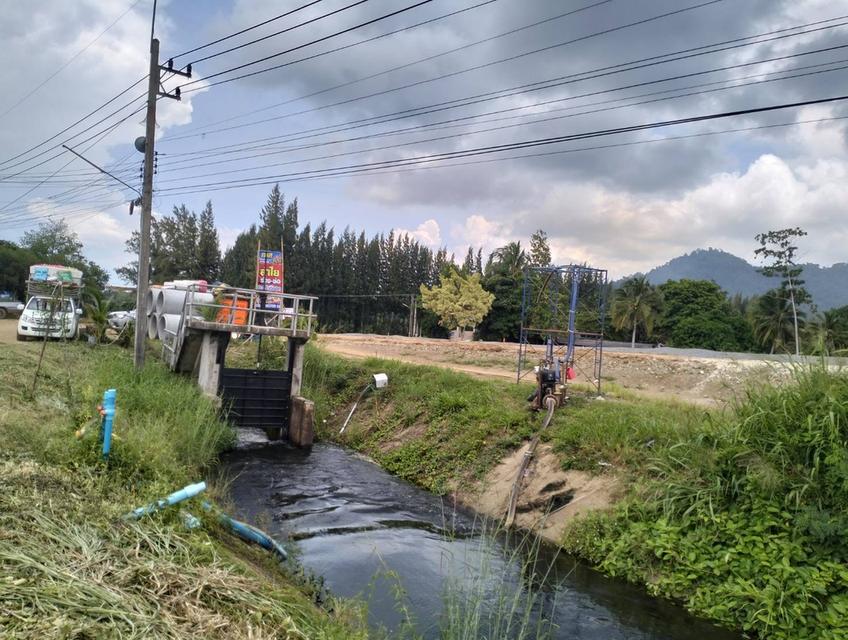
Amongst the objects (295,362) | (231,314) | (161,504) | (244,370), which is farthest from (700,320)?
(161,504)

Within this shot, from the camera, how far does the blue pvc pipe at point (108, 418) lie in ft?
22.0

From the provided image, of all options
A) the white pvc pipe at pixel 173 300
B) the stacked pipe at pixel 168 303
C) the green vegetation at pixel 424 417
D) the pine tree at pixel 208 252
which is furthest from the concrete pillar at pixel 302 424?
the pine tree at pixel 208 252

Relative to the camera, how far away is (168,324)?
2225 centimetres

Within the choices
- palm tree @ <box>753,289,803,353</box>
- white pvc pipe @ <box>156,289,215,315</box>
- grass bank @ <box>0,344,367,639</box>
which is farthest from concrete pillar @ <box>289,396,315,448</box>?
palm tree @ <box>753,289,803,353</box>

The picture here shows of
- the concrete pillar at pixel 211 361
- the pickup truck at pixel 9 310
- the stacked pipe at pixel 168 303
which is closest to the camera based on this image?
the concrete pillar at pixel 211 361

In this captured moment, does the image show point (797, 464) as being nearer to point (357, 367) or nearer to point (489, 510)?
point (489, 510)

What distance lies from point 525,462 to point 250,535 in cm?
613

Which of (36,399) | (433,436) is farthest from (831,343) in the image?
(36,399)

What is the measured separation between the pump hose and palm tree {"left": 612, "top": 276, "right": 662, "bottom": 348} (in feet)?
184

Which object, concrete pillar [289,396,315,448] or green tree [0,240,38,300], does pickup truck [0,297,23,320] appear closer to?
green tree [0,240,38,300]

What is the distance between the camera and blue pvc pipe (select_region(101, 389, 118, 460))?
6695 millimetres

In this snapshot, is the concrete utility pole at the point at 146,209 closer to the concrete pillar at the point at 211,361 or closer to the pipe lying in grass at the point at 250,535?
the concrete pillar at the point at 211,361

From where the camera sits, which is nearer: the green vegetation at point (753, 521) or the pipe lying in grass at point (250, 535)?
the green vegetation at point (753, 521)

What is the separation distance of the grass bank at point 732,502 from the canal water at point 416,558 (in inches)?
18.6
